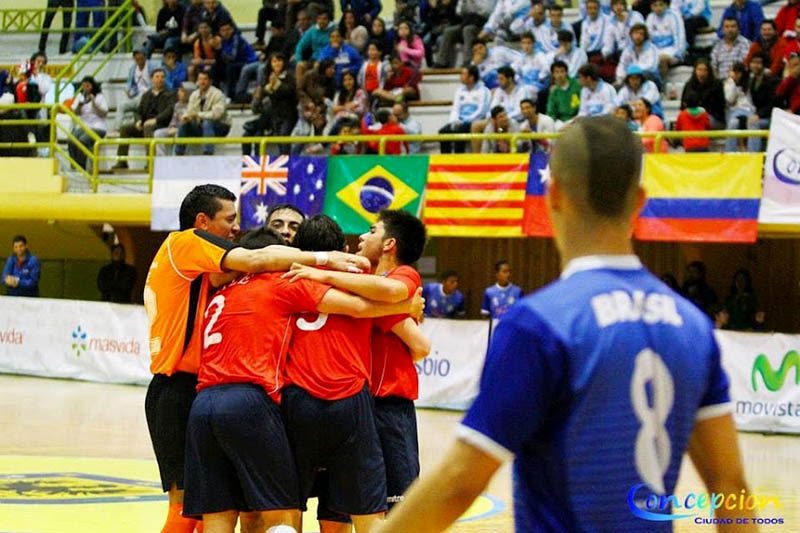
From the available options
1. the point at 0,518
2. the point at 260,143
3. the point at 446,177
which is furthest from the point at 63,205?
the point at 0,518

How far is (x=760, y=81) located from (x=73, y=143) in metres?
11.3

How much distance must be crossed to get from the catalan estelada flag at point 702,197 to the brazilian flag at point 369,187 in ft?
10.5

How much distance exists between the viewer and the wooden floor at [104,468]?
8.96m

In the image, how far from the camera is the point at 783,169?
1565 cm

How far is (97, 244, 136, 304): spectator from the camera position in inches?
872

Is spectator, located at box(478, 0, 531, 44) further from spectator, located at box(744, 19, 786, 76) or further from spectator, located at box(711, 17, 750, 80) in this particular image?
spectator, located at box(744, 19, 786, 76)

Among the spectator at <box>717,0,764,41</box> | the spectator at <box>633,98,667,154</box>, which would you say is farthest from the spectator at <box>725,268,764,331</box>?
the spectator at <box>717,0,764,41</box>

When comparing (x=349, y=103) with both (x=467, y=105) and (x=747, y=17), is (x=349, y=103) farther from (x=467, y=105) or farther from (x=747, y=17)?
(x=747, y=17)

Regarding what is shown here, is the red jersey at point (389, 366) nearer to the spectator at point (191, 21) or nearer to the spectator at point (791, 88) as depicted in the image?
the spectator at point (791, 88)

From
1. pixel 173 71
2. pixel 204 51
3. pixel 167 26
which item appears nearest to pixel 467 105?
pixel 204 51

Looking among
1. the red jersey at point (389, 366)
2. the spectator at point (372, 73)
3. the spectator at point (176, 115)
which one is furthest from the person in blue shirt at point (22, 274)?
the red jersey at point (389, 366)

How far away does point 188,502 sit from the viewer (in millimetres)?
5562

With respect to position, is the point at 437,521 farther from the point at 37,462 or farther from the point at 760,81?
the point at 760,81

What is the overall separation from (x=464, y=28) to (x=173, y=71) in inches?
208
